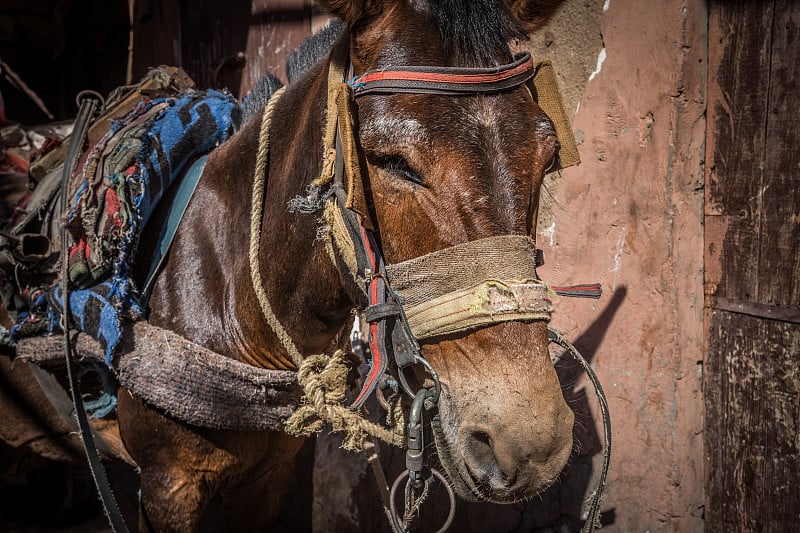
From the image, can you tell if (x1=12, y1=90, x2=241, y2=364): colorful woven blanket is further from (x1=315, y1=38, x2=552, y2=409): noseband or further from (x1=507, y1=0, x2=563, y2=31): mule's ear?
(x1=507, y1=0, x2=563, y2=31): mule's ear

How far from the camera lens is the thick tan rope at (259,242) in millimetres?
1706

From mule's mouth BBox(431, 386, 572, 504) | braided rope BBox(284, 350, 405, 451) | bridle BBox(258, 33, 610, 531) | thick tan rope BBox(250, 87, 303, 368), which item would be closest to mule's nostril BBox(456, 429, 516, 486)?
mule's mouth BBox(431, 386, 572, 504)

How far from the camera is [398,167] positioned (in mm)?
1257

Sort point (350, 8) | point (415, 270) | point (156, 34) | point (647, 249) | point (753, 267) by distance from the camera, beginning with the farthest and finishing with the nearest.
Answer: point (156, 34)
point (647, 249)
point (753, 267)
point (350, 8)
point (415, 270)

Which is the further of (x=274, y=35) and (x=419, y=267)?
(x=274, y=35)

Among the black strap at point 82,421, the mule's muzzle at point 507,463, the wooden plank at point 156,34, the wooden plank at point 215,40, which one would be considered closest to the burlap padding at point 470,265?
the mule's muzzle at point 507,463

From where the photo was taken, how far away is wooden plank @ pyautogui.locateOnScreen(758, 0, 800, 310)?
1.78 m

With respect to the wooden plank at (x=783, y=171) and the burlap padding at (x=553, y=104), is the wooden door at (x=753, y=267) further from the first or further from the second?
the burlap padding at (x=553, y=104)

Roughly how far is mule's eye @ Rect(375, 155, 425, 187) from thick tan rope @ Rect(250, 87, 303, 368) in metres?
0.57

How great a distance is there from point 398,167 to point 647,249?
49.9 inches

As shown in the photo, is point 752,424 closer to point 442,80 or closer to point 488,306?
point 488,306

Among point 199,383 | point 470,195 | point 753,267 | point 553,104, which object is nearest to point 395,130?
point 470,195

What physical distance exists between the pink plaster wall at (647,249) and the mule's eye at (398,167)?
1223mm

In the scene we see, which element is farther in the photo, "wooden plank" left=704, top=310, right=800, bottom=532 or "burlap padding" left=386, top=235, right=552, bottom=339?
"wooden plank" left=704, top=310, right=800, bottom=532
